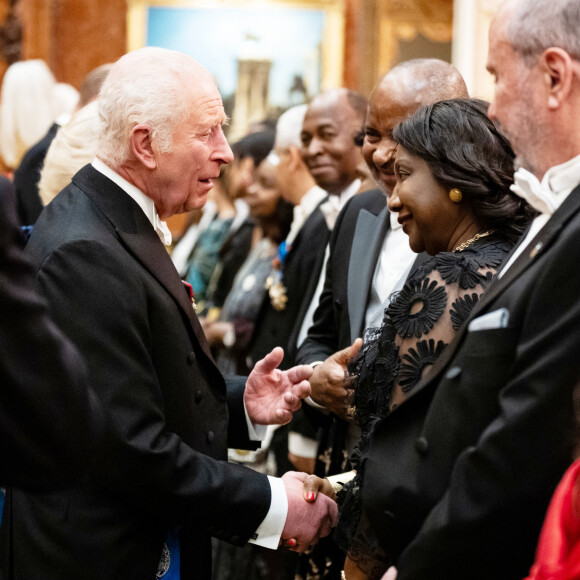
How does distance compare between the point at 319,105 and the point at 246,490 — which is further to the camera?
the point at 319,105

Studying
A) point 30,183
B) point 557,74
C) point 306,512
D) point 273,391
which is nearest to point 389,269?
point 273,391

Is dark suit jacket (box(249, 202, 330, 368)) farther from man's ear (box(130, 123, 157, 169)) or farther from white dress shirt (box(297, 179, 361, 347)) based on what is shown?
man's ear (box(130, 123, 157, 169))

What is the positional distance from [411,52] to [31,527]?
1015cm

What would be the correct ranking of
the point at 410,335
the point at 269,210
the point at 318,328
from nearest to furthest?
1. the point at 410,335
2. the point at 318,328
3. the point at 269,210

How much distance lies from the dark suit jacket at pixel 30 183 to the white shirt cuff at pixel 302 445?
1899 mm

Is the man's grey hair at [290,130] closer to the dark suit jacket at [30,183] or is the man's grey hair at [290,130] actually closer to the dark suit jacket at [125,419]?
the dark suit jacket at [30,183]

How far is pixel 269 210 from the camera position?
18.9ft

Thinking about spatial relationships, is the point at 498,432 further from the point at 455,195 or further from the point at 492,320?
the point at 455,195

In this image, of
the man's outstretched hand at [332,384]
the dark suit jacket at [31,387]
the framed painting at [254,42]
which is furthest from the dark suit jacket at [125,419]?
the framed painting at [254,42]

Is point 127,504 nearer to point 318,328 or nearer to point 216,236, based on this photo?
point 318,328

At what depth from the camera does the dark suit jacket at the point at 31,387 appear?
141 cm

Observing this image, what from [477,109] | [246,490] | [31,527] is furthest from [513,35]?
[31,527]

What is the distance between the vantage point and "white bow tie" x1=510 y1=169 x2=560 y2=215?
1843 millimetres

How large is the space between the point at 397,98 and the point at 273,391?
1.16 meters
